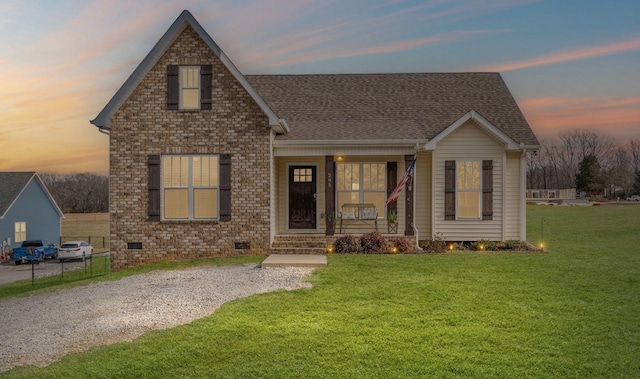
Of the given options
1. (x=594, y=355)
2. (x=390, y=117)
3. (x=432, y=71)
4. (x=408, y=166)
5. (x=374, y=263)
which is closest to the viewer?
(x=594, y=355)

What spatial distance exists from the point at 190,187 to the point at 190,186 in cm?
3

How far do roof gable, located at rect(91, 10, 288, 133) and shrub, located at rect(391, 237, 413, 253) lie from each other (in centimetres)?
516

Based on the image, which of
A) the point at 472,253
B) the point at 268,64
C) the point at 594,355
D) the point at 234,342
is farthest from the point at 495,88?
the point at 234,342

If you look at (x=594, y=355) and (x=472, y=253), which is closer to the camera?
(x=594, y=355)

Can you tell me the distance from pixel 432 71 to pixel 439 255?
9811mm

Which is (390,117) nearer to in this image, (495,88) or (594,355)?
(495,88)

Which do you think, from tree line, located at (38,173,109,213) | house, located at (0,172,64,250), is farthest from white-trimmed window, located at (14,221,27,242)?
tree line, located at (38,173,109,213)

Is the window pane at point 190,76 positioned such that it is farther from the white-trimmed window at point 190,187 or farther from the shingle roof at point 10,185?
the shingle roof at point 10,185

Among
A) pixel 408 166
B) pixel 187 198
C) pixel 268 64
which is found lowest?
pixel 187 198

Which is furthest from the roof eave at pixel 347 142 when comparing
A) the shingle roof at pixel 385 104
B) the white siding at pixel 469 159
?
the white siding at pixel 469 159

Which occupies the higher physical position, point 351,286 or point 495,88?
point 495,88

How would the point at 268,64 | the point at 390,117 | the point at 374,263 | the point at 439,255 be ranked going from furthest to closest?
the point at 268,64
the point at 390,117
the point at 439,255
the point at 374,263

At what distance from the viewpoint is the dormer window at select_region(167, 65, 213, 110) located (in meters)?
14.8

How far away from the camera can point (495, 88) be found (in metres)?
19.8
